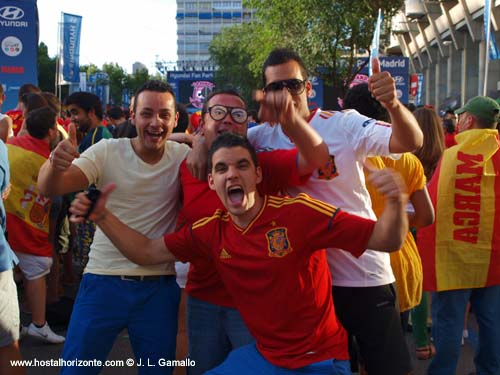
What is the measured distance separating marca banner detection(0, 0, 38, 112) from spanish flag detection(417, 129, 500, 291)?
8.33m

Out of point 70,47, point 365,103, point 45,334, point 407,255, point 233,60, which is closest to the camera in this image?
point 407,255

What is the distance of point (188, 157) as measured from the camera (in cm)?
346

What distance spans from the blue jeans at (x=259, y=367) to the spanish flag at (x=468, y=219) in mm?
1715

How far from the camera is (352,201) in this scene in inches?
127

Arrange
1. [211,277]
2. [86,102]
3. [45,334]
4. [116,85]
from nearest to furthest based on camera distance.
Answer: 1. [211,277]
2. [45,334]
3. [86,102]
4. [116,85]

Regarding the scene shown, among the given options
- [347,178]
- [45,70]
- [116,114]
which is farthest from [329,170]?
[45,70]

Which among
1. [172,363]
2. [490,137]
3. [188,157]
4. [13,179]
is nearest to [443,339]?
[490,137]

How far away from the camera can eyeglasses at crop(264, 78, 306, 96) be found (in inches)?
126

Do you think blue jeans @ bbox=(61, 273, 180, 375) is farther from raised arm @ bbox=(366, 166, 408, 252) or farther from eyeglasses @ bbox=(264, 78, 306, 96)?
raised arm @ bbox=(366, 166, 408, 252)

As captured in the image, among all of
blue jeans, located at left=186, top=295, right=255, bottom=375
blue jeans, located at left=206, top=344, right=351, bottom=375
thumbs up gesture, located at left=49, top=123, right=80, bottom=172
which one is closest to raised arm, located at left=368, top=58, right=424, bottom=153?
blue jeans, located at left=206, top=344, right=351, bottom=375

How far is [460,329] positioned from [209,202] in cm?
207

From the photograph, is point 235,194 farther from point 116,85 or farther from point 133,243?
point 116,85

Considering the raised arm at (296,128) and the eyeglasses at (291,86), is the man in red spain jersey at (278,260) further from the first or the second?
the eyeglasses at (291,86)

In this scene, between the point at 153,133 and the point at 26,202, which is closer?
the point at 153,133
